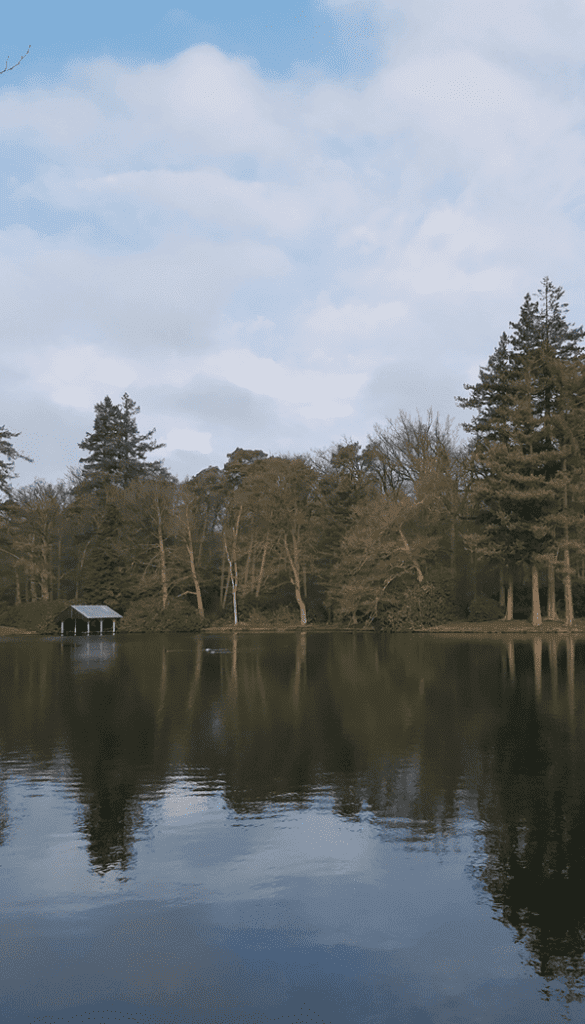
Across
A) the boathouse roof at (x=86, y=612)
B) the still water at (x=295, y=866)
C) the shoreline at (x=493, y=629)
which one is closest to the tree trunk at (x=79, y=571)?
the boathouse roof at (x=86, y=612)

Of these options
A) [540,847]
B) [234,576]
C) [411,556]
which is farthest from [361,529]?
[540,847]

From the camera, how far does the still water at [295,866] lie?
200 inches

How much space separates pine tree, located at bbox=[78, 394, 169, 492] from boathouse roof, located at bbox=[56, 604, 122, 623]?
24548mm

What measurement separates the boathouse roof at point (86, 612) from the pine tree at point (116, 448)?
80.5 feet

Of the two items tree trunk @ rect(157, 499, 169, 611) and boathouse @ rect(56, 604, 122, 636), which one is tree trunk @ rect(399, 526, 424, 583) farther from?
boathouse @ rect(56, 604, 122, 636)

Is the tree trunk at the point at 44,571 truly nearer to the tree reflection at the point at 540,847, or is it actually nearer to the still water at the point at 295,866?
the still water at the point at 295,866

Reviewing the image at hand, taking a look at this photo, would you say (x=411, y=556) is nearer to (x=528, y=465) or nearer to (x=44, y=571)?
(x=528, y=465)

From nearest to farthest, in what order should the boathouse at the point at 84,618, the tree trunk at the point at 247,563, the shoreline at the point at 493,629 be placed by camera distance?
the shoreline at the point at 493,629 < the boathouse at the point at 84,618 < the tree trunk at the point at 247,563

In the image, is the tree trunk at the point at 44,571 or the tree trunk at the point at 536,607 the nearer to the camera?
the tree trunk at the point at 536,607

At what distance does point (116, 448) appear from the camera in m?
82.9

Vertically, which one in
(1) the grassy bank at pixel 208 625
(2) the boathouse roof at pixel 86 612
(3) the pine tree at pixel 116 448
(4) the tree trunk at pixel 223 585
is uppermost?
(3) the pine tree at pixel 116 448

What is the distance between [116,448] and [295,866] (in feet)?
257

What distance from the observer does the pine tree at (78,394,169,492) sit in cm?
8225

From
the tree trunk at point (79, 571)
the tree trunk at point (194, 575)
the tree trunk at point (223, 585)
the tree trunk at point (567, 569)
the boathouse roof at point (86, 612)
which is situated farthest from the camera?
the tree trunk at point (79, 571)
